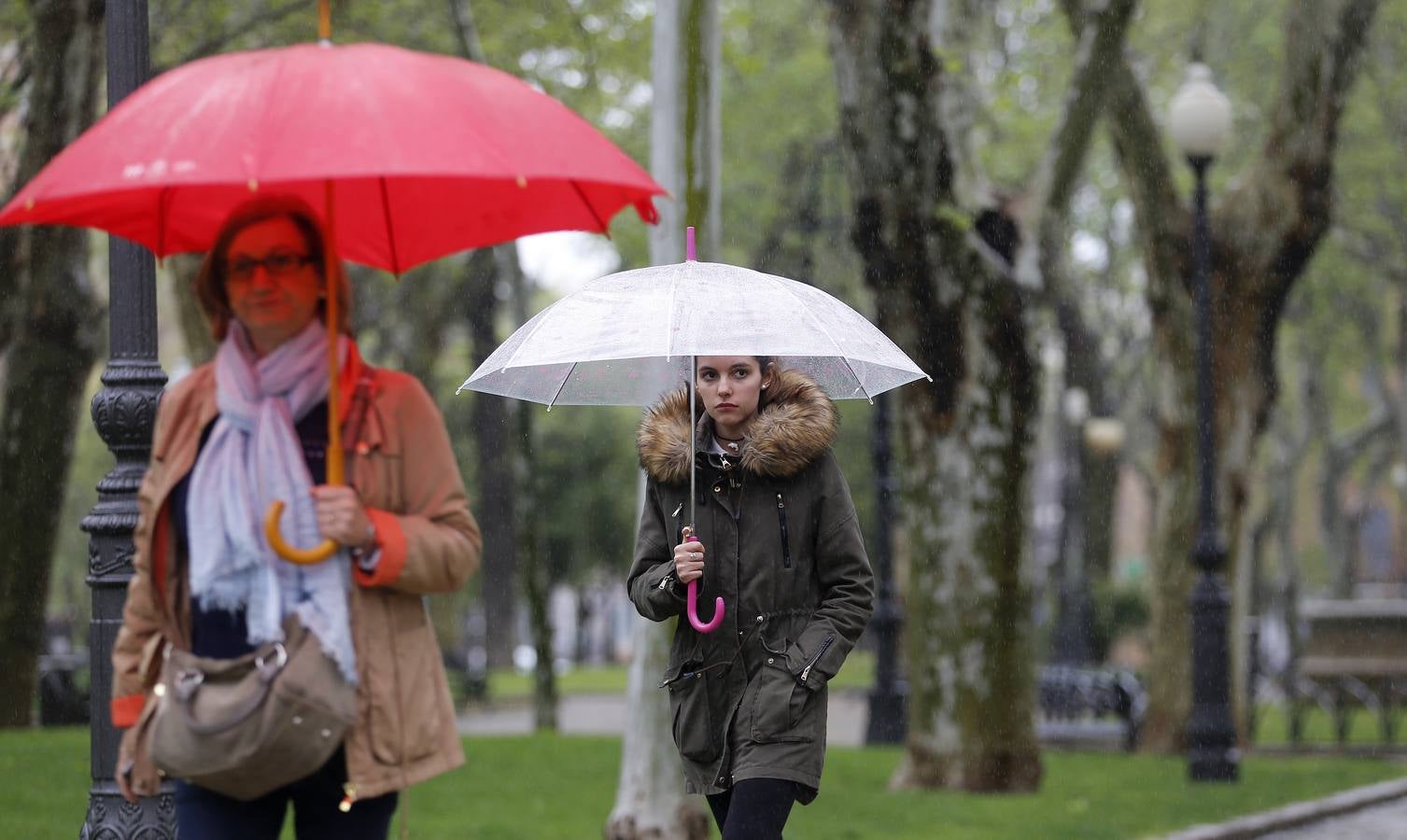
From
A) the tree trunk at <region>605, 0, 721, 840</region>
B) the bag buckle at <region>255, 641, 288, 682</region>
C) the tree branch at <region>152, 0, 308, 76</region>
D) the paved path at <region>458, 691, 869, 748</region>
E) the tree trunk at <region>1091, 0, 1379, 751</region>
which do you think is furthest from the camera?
the paved path at <region>458, 691, 869, 748</region>

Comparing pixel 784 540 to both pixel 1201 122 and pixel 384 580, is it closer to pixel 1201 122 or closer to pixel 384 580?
pixel 384 580

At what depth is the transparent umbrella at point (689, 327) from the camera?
18.1 feet

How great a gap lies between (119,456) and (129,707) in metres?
3.27

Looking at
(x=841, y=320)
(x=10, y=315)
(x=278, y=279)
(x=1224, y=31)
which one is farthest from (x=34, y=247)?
(x=1224, y=31)

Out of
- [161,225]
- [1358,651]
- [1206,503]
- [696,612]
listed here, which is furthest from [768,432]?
[1358,651]

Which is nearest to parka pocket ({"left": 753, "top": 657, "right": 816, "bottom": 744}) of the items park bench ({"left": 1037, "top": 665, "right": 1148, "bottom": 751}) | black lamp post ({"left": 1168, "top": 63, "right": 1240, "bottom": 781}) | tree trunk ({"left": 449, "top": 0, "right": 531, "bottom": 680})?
black lamp post ({"left": 1168, "top": 63, "right": 1240, "bottom": 781})

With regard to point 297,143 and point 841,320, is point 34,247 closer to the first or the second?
point 841,320

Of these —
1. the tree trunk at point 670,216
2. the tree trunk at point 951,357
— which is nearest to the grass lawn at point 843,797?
the tree trunk at point 951,357

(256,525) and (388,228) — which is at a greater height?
(388,228)

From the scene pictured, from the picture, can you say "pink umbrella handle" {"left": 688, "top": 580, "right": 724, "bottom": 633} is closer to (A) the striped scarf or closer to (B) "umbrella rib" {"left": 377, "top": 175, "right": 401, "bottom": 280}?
(B) "umbrella rib" {"left": 377, "top": 175, "right": 401, "bottom": 280}

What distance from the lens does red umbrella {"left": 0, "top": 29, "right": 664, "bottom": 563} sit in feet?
12.0

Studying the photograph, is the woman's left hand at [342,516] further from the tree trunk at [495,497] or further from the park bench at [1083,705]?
the tree trunk at [495,497]

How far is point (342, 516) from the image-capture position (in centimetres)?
371

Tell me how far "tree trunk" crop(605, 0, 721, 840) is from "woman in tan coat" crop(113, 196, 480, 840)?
231 inches
